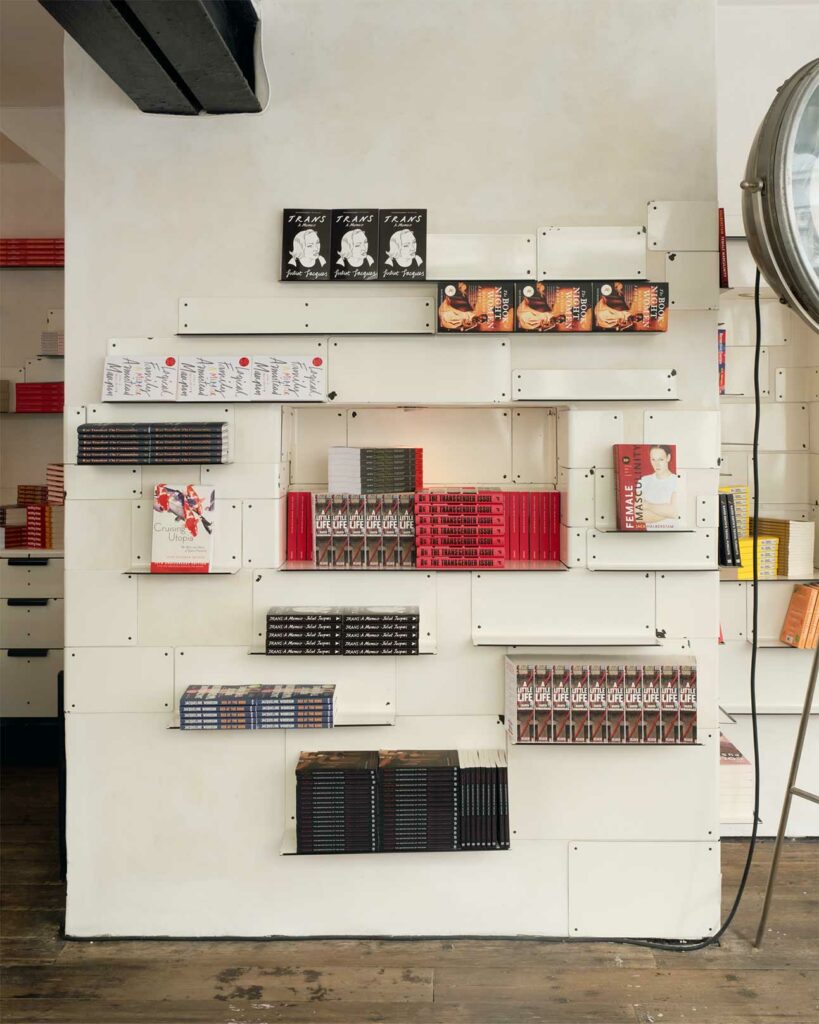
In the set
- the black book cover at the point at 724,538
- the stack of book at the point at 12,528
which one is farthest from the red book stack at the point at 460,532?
the stack of book at the point at 12,528

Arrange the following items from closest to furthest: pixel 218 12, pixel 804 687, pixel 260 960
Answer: pixel 218 12, pixel 260 960, pixel 804 687

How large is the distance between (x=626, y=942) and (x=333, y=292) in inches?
92.3

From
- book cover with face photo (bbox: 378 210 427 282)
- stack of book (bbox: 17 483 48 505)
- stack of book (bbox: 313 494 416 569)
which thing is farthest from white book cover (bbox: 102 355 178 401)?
stack of book (bbox: 17 483 48 505)

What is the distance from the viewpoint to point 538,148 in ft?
8.73

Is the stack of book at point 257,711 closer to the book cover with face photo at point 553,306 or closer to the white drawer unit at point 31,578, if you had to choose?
the book cover with face photo at point 553,306

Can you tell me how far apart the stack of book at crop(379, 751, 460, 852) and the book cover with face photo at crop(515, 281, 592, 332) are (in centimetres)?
144

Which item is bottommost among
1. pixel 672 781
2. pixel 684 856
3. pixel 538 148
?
pixel 684 856

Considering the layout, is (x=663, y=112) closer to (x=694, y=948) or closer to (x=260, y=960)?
(x=694, y=948)

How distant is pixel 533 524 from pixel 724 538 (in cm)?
74

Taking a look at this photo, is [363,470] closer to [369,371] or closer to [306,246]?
[369,371]

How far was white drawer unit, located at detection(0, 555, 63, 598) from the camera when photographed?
4.39 meters

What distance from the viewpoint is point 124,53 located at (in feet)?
7.50

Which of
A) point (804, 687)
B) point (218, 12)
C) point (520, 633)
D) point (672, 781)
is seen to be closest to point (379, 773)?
point (520, 633)

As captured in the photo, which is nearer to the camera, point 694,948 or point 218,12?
point 218,12
